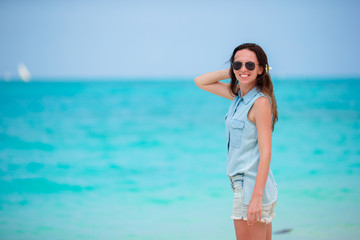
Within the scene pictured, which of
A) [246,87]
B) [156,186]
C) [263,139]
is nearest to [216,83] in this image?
[246,87]

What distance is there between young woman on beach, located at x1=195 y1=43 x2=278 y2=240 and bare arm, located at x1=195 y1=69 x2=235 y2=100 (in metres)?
0.21

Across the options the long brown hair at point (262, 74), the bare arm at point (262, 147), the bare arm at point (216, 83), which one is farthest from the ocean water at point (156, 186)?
the long brown hair at point (262, 74)

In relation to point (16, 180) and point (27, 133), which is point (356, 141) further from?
point (27, 133)

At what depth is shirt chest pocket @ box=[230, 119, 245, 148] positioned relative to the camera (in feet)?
6.72

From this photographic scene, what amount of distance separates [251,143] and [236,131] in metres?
0.09

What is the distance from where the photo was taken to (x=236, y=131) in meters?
2.06

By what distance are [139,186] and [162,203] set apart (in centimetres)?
95

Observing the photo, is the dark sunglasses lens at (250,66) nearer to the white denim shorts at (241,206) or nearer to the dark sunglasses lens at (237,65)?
the dark sunglasses lens at (237,65)

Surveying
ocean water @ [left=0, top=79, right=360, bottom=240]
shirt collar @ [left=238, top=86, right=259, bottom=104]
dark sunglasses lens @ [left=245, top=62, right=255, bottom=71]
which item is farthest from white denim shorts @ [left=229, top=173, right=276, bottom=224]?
ocean water @ [left=0, top=79, right=360, bottom=240]

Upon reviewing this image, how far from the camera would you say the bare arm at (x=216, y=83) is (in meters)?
2.41

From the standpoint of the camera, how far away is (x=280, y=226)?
14.3 feet

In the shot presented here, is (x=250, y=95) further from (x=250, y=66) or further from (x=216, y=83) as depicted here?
(x=216, y=83)

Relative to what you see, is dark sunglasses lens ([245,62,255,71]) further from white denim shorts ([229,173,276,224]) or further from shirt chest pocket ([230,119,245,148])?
white denim shorts ([229,173,276,224])

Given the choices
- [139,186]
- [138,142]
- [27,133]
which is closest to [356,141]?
[138,142]
